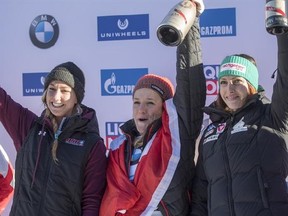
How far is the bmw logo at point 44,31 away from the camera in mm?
2711

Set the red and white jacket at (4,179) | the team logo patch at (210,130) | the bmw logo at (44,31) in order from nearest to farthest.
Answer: the team logo patch at (210,130) < the red and white jacket at (4,179) < the bmw logo at (44,31)

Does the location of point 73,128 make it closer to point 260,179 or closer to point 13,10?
point 260,179

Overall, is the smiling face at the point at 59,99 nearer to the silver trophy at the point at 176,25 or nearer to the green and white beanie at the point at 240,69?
the silver trophy at the point at 176,25

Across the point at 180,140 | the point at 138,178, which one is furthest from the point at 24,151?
the point at 180,140

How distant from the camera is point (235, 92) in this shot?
69.5 inches

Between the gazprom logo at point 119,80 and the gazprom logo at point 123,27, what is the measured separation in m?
0.19

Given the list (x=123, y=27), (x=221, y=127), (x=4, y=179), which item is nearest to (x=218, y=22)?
(x=123, y=27)

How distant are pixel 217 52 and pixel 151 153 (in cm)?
88

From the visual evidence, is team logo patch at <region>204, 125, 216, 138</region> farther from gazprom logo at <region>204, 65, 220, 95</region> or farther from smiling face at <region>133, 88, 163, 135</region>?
gazprom logo at <region>204, 65, 220, 95</region>

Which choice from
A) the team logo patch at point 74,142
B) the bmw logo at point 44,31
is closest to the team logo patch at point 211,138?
the team logo patch at point 74,142

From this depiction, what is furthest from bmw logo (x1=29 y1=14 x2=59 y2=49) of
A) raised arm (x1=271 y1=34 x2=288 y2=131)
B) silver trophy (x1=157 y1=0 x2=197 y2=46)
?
raised arm (x1=271 y1=34 x2=288 y2=131)

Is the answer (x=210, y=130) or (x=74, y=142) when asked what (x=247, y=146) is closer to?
(x=210, y=130)

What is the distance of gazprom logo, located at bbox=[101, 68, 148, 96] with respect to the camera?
2611 mm

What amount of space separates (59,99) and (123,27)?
2.62ft
